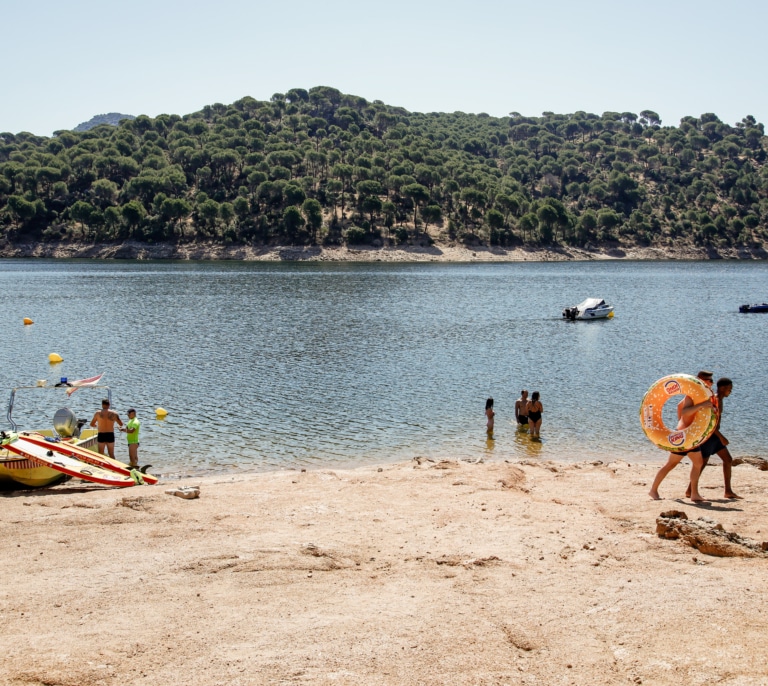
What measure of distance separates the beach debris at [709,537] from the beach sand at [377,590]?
21 centimetres

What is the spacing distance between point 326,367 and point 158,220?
12241 centimetres

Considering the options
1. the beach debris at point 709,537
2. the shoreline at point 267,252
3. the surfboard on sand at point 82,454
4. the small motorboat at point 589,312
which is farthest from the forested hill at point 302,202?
the beach debris at point 709,537

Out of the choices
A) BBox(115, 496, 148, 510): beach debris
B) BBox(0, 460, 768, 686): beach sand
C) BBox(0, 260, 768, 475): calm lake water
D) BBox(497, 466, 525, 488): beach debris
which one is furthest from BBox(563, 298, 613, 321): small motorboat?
BBox(115, 496, 148, 510): beach debris

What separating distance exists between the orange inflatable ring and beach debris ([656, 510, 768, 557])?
196cm

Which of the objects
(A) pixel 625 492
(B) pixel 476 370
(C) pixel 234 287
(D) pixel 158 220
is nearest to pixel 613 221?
(D) pixel 158 220

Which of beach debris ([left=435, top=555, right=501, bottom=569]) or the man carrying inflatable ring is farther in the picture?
the man carrying inflatable ring

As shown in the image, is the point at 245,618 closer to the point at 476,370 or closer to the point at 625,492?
the point at 625,492

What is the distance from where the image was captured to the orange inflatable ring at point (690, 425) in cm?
1341

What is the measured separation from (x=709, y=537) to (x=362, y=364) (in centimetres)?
2742

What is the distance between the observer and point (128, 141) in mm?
188750

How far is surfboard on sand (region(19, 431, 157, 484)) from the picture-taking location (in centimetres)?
1727

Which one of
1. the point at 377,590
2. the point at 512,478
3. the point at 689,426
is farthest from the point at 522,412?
the point at 377,590

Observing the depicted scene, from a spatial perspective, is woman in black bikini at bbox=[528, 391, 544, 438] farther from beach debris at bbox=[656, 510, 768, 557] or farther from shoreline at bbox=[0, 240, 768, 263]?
shoreline at bbox=[0, 240, 768, 263]

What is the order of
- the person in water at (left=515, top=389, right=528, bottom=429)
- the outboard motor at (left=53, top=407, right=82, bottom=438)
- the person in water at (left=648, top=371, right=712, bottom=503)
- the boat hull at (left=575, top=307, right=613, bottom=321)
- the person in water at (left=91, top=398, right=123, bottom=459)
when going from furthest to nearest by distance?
the boat hull at (left=575, top=307, right=613, bottom=321)
the person in water at (left=515, top=389, right=528, bottom=429)
the person in water at (left=91, top=398, right=123, bottom=459)
the outboard motor at (left=53, top=407, right=82, bottom=438)
the person in water at (left=648, top=371, right=712, bottom=503)
